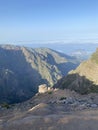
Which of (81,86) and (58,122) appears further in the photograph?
(81,86)

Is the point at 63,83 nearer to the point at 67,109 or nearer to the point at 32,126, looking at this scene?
the point at 67,109

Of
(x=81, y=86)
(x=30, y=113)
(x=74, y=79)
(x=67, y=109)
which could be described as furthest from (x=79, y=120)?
(x=74, y=79)

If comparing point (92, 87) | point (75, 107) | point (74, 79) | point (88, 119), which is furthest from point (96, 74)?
point (88, 119)

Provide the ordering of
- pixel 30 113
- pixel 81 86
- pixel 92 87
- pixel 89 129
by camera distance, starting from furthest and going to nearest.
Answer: pixel 81 86
pixel 92 87
pixel 30 113
pixel 89 129

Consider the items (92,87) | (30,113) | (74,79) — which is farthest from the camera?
(74,79)

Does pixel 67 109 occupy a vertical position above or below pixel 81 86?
above

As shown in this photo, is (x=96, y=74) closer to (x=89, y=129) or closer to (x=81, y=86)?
(x=81, y=86)
